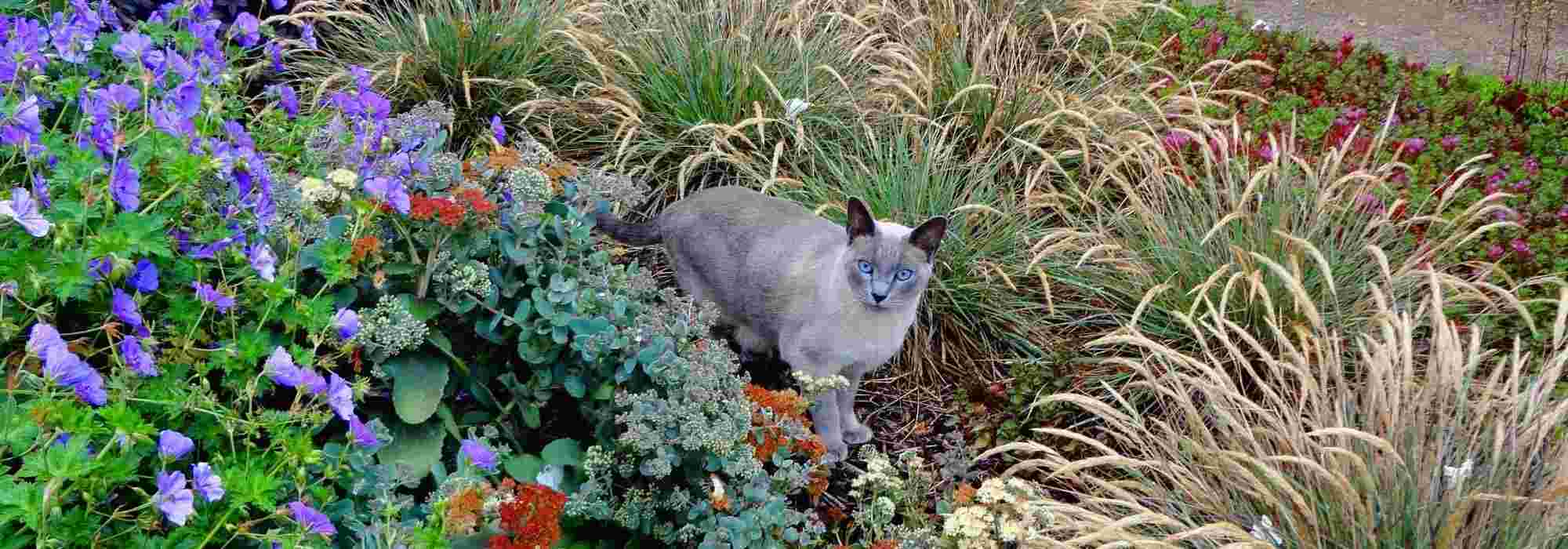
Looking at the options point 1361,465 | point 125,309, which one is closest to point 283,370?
point 125,309

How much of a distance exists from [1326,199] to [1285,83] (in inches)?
116

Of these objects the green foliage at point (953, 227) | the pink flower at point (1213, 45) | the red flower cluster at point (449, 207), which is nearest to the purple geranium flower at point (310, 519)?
the red flower cluster at point (449, 207)

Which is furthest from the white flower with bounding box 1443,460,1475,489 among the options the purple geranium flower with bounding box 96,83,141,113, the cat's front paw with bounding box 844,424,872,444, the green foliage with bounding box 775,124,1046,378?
the purple geranium flower with bounding box 96,83,141,113

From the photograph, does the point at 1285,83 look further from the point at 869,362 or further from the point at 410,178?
the point at 410,178

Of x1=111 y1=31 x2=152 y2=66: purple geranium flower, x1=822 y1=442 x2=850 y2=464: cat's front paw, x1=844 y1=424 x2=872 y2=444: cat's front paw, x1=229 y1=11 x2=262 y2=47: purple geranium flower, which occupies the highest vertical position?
x1=111 y1=31 x2=152 y2=66: purple geranium flower

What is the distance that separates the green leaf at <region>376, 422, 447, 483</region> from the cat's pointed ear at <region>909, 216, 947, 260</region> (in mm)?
1575

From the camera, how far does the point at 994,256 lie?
→ 485 cm

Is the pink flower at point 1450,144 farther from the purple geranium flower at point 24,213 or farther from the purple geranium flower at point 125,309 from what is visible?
the purple geranium flower at point 24,213

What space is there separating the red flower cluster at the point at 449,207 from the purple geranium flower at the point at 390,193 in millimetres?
47

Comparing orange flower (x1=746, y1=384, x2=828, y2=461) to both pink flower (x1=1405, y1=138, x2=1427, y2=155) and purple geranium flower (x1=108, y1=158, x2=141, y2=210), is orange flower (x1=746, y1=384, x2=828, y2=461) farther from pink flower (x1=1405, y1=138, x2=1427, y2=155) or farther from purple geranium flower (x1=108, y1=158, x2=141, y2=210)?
pink flower (x1=1405, y1=138, x2=1427, y2=155)

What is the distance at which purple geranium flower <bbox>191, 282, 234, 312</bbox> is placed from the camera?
244 centimetres

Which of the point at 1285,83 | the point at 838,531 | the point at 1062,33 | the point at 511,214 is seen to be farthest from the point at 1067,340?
the point at 1285,83

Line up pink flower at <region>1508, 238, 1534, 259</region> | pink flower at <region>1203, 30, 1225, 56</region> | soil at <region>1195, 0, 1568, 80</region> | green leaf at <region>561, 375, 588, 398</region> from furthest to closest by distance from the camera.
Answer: soil at <region>1195, 0, 1568, 80</region>
pink flower at <region>1203, 30, 1225, 56</region>
pink flower at <region>1508, 238, 1534, 259</region>
green leaf at <region>561, 375, 588, 398</region>

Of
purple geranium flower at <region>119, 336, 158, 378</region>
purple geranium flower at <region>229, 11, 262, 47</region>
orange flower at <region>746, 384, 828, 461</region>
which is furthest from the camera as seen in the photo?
purple geranium flower at <region>229, 11, 262, 47</region>
